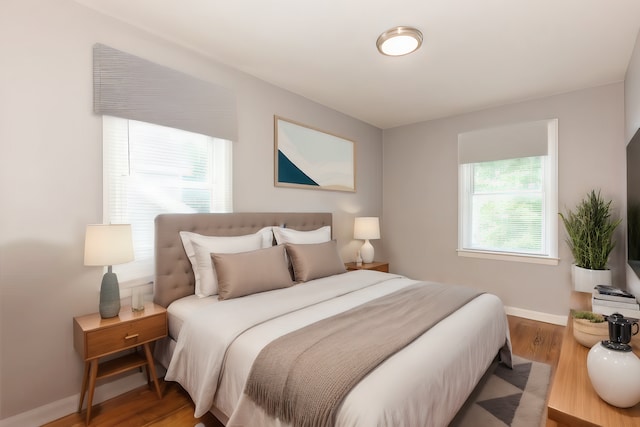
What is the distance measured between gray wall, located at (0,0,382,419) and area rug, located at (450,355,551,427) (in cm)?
249

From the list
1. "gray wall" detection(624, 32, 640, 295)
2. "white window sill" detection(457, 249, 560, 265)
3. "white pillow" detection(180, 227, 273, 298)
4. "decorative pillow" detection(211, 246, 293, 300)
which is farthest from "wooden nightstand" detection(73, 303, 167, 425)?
"white window sill" detection(457, 249, 560, 265)

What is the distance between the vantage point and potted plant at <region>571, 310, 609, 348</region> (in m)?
1.46

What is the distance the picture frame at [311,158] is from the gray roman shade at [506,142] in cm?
149

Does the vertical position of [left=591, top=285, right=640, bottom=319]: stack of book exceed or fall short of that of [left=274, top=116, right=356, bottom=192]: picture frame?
it falls short

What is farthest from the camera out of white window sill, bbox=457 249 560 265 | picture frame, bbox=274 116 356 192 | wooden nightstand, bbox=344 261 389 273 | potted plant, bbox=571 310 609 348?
wooden nightstand, bbox=344 261 389 273

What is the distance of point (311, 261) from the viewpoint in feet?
8.96

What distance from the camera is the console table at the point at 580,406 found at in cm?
100

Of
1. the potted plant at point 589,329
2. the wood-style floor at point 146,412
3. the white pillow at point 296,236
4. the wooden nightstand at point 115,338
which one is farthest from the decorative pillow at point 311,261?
the potted plant at point 589,329

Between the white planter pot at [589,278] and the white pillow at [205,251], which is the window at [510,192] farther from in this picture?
the white pillow at [205,251]

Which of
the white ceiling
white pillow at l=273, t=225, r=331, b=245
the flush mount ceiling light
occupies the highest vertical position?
the white ceiling

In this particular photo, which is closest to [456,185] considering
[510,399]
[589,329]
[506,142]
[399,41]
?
[506,142]

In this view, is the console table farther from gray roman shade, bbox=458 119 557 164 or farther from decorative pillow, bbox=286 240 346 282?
gray roman shade, bbox=458 119 557 164

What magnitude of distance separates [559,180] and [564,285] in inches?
45.4

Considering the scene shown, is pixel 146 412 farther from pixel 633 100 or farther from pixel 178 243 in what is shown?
pixel 633 100
